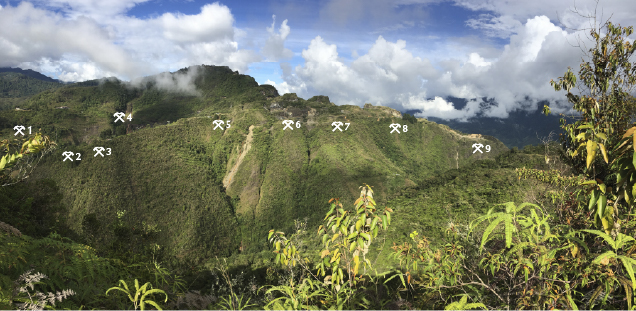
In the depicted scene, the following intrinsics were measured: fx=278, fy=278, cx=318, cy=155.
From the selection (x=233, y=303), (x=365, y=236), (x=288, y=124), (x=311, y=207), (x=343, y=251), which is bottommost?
(x=311, y=207)

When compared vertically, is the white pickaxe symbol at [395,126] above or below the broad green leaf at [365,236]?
above

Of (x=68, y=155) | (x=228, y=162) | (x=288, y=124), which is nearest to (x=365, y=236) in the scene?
(x=68, y=155)

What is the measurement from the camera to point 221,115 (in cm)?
8662

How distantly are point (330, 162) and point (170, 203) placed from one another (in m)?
34.1

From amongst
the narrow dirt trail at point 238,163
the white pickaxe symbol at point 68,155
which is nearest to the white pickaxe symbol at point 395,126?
the narrow dirt trail at point 238,163

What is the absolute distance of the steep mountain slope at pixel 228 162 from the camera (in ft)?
164

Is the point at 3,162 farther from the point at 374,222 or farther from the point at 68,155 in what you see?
the point at 68,155

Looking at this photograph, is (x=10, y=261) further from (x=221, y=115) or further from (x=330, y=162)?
(x=221, y=115)

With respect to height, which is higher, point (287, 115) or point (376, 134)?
point (287, 115)

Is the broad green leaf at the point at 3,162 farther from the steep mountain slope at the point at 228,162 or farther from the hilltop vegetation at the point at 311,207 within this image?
the steep mountain slope at the point at 228,162

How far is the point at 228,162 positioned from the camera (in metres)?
72.5

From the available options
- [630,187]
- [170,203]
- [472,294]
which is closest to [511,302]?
[472,294]

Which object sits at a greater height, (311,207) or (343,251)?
(343,251)

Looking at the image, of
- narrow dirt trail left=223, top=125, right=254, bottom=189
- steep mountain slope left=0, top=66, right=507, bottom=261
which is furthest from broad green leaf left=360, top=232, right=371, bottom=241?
narrow dirt trail left=223, top=125, right=254, bottom=189
